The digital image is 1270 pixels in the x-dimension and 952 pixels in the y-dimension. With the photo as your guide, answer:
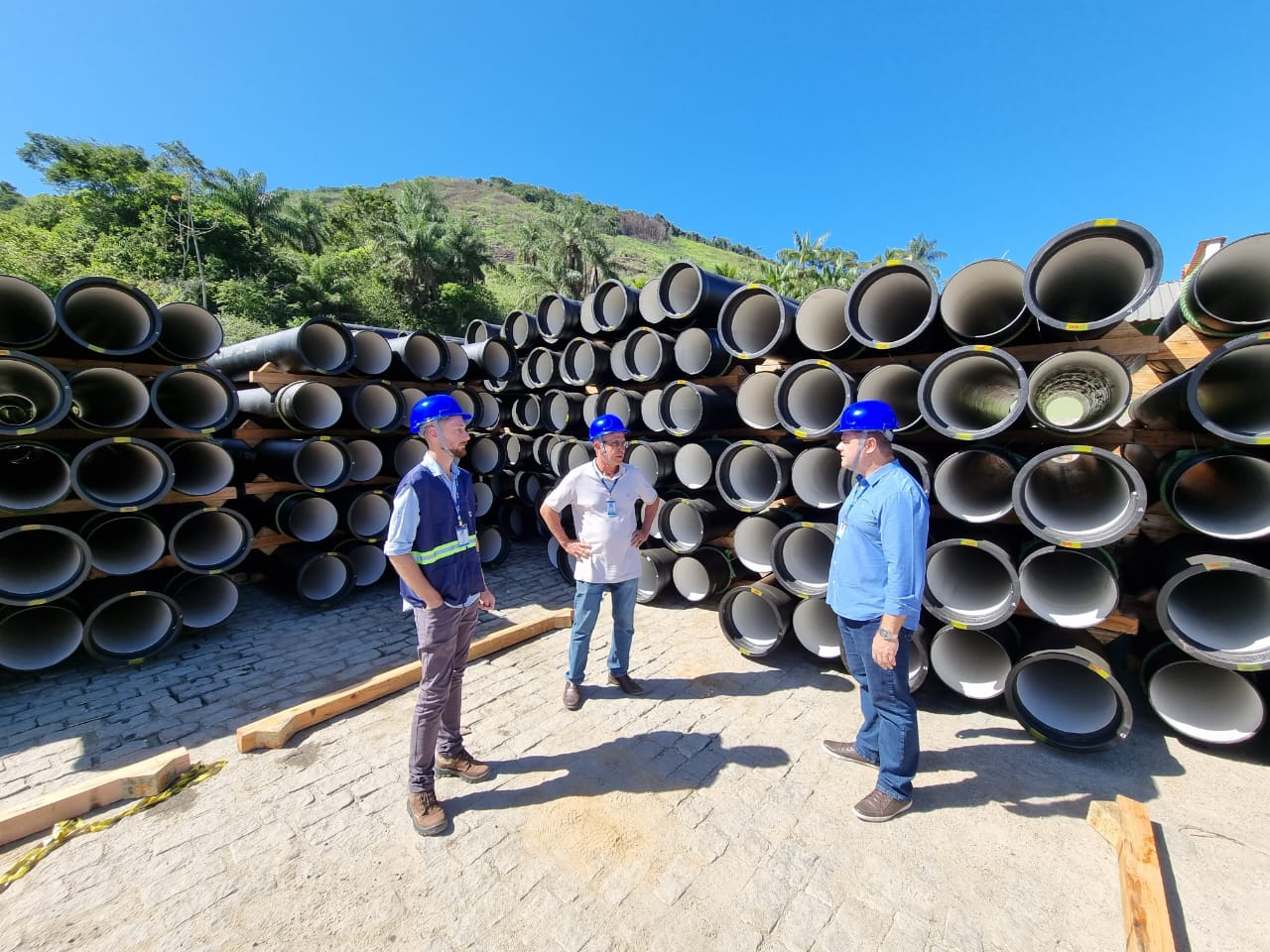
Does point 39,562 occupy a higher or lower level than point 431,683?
higher

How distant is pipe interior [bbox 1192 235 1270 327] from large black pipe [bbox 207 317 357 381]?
742 cm

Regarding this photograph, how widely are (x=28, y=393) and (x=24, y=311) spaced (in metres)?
0.73

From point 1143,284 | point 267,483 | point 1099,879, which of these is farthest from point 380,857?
point 1143,284

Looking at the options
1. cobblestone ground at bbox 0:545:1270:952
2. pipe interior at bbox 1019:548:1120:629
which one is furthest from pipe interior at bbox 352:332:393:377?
pipe interior at bbox 1019:548:1120:629

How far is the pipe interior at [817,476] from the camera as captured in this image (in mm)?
4426

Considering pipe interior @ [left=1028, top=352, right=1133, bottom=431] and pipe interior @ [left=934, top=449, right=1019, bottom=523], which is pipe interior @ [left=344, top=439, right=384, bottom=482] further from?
pipe interior @ [left=1028, top=352, right=1133, bottom=431]

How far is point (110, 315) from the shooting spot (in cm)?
477

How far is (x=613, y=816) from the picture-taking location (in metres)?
2.82

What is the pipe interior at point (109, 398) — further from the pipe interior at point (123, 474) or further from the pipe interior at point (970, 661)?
the pipe interior at point (970, 661)

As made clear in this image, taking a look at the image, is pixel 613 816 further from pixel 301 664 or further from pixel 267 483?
pixel 267 483

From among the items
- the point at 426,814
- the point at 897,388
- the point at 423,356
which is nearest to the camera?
the point at 426,814

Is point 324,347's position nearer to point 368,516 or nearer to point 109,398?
point 109,398

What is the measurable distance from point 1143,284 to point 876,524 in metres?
2.47

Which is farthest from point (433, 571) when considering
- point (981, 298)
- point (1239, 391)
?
point (1239, 391)
